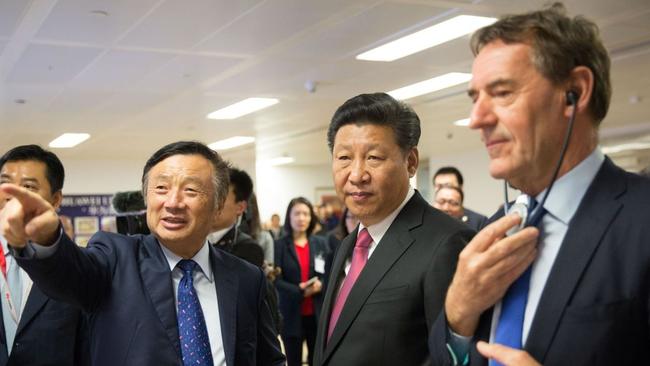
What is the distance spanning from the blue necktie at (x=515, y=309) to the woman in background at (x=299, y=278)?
408 cm

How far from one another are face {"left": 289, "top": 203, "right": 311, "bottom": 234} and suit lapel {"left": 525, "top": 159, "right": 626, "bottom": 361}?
194 inches

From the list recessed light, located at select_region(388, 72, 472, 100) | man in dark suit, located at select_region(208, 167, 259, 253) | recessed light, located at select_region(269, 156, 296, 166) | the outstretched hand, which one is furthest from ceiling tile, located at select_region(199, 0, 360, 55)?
recessed light, located at select_region(269, 156, 296, 166)

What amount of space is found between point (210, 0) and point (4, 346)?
3.06m

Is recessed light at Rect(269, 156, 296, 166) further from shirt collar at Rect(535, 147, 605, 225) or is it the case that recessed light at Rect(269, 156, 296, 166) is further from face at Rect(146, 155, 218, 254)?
shirt collar at Rect(535, 147, 605, 225)

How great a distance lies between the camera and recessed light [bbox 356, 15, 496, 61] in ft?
17.7

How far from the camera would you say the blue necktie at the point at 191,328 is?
1.94 meters

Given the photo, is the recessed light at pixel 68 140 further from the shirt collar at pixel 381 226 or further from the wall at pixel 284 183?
the shirt collar at pixel 381 226

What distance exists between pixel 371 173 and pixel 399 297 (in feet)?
1.26

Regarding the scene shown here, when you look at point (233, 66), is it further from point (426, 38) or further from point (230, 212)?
point (230, 212)

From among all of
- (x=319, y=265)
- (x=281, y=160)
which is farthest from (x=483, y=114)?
(x=281, y=160)

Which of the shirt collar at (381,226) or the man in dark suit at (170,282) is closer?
the man in dark suit at (170,282)

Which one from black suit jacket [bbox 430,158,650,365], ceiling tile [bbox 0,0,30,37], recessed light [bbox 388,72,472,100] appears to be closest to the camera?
black suit jacket [bbox 430,158,650,365]

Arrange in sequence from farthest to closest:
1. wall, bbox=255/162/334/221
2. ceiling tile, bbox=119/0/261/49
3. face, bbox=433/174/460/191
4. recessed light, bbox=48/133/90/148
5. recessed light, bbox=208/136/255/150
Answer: wall, bbox=255/162/334/221 < recessed light, bbox=208/136/255/150 < recessed light, bbox=48/133/90/148 < face, bbox=433/174/460/191 < ceiling tile, bbox=119/0/261/49

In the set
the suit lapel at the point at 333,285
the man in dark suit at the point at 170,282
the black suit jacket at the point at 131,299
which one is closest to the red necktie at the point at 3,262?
the man in dark suit at the point at 170,282
